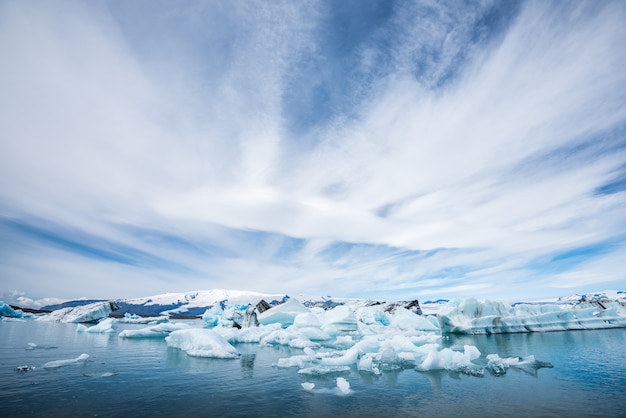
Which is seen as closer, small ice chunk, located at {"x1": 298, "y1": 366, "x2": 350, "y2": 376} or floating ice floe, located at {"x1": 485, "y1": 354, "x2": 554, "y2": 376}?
small ice chunk, located at {"x1": 298, "y1": 366, "x2": 350, "y2": 376}

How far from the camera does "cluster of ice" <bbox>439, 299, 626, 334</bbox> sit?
2494 centimetres

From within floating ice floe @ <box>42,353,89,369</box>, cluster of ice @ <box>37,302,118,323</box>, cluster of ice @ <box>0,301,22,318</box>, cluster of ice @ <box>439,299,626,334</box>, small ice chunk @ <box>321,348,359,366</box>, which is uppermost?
cluster of ice @ <box>0,301,22,318</box>

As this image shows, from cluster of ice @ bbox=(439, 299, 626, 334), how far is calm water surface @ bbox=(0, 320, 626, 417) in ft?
Result: 44.3

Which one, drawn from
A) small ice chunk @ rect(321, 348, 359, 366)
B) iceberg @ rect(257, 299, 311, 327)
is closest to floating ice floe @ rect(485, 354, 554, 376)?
small ice chunk @ rect(321, 348, 359, 366)

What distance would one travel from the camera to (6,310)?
1934 inches

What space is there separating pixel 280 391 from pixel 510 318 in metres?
23.8

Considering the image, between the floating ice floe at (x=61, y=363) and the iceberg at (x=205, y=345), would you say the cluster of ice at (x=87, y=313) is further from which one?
the floating ice floe at (x=61, y=363)

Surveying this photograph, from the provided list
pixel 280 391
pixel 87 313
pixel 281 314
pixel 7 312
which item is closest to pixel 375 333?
pixel 281 314

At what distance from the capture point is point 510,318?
25.0 metres

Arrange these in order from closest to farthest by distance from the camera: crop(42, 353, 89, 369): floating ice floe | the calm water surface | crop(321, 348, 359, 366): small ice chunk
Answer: the calm water surface, crop(42, 353, 89, 369): floating ice floe, crop(321, 348, 359, 366): small ice chunk

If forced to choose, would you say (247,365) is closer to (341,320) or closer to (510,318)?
(341,320)

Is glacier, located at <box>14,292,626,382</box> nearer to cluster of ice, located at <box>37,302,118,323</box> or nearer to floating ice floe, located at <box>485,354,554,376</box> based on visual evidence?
floating ice floe, located at <box>485,354,554,376</box>

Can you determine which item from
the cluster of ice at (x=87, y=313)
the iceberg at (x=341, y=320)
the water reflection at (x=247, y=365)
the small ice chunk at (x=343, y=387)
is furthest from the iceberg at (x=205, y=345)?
the cluster of ice at (x=87, y=313)

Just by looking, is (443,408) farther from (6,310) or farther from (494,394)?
(6,310)
